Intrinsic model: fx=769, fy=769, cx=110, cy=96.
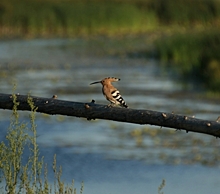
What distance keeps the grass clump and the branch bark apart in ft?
47.6

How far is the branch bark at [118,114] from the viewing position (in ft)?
17.3

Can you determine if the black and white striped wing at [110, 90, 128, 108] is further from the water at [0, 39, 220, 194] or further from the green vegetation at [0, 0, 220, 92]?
the green vegetation at [0, 0, 220, 92]

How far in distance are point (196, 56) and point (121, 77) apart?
2.43 metres

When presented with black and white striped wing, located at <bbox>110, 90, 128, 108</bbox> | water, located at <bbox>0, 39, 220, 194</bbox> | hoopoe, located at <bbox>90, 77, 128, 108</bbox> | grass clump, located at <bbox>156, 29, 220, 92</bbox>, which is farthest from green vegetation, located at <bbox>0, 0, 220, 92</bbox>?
black and white striped wing, located at <bbox>110, 90, 128, 108</bbox>

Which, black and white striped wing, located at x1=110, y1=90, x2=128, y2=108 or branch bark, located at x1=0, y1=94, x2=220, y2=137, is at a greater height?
black and white striped wing, located at x1=110, y1=90, x2=128, y2=108

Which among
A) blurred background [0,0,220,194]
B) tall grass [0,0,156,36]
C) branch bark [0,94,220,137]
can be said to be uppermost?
tall grass [0,0,156,36]

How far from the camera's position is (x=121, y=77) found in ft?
77.7

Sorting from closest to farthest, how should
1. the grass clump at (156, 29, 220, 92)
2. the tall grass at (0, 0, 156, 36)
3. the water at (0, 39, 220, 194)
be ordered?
the water at (0, 39, 220, 194), the grass clump at (156, 29, 220, 92), the tall grass at (0, 0, 156, 36)

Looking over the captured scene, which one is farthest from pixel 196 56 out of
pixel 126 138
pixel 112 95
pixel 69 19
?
Answer: pixel 112 95

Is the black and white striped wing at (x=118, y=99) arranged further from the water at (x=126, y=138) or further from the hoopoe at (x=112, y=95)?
the water at (x=126, y=138)

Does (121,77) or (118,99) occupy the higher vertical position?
(121,77)

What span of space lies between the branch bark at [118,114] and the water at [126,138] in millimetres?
374

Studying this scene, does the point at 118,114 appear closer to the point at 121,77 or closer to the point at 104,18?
the point at 121,77

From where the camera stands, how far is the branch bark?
5.28 metres
